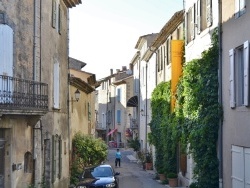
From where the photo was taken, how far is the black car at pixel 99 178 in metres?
19.9

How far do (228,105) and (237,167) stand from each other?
2079mm

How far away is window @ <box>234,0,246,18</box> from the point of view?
1477 cm

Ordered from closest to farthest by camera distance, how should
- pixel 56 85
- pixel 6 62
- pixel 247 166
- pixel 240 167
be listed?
pixel 247 166 → pixel 6 62 → pixel 240 167 → pixel 56 85

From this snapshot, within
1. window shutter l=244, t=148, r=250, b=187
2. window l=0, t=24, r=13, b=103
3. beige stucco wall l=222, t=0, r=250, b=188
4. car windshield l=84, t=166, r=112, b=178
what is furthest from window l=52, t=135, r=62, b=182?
window shutter l=244, t=148, r=250, b=187

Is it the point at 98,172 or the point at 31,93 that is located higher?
the point at 31,93

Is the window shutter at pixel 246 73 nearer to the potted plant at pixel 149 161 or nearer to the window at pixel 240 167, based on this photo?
the window at pixel 240 167

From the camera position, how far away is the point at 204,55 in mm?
18125

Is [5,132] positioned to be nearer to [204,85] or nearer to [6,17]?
[6,17]

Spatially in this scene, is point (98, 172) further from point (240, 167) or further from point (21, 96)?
point (240, 167)

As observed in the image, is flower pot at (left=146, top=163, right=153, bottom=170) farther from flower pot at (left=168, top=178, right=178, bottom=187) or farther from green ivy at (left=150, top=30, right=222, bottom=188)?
green ivy at (left=150, top=30, right=222, bottom=188)

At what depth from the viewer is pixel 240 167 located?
49.5 feet

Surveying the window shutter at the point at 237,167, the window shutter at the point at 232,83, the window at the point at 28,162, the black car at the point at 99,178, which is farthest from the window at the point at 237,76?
the window at the point at 28,162

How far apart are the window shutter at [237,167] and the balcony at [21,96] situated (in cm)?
618

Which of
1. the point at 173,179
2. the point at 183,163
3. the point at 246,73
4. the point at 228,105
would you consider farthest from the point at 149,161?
the point at 246,73
